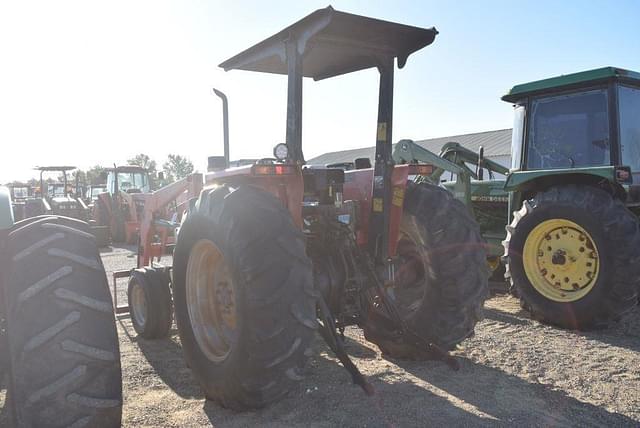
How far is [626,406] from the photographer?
3455 millimetres

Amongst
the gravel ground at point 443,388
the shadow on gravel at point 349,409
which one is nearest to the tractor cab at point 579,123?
the gravel ground at point 443,388

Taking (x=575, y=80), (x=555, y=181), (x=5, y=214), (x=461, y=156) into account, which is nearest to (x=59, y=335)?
(x=5, y=214)

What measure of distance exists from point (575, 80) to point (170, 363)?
501 centimetres

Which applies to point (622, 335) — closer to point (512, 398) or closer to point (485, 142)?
point (512, 398)

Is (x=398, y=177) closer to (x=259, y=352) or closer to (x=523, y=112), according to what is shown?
(x=259, y=352)

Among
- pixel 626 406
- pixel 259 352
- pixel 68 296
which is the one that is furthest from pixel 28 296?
pixel 626 406

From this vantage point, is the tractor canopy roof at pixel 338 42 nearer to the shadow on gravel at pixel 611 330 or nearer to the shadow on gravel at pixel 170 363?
the shadow on gravel at pixel 170 363

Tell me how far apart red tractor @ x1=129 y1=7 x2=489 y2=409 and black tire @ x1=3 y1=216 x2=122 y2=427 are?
0.86 m

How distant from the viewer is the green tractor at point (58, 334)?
212 cm

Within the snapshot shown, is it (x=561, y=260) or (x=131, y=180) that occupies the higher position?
(x=131, y=180)

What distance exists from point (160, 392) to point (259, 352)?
1174mm

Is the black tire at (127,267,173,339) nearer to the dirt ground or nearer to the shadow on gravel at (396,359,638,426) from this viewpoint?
the dirt ground

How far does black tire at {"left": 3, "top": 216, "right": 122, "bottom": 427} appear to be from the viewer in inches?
83.4

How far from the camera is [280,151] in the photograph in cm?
346
